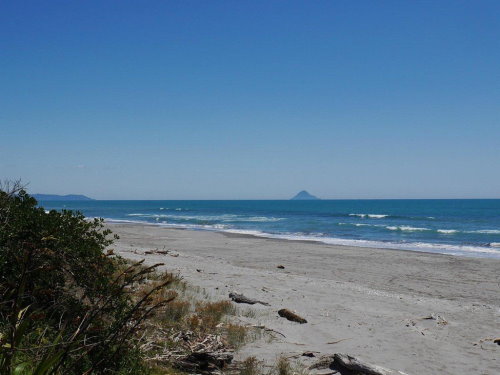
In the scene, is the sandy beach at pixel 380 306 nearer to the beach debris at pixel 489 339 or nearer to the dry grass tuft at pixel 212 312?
the beach debris at pixel 489 339

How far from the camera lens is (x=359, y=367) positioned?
6266 millimetres

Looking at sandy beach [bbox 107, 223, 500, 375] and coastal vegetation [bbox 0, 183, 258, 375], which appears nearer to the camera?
coastal vegetation [bbox 0, 183, 258, 375]

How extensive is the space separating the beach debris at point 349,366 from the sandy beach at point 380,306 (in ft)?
1.09

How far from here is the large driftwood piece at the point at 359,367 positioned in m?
6.12

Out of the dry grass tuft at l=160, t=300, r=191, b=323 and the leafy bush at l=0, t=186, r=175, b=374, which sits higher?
the leafy bush at l=0, t=186, r=175, b=374

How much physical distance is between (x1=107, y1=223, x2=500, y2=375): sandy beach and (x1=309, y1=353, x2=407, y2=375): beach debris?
0.33 m

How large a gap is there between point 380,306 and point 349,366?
19.2 feet

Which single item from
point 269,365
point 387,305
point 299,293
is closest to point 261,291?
point 299,293

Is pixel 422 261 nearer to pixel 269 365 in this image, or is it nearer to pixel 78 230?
pixel 269 365

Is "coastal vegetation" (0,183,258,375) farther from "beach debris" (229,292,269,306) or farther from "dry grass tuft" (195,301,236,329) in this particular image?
"beach debris" (229,292,269,306)

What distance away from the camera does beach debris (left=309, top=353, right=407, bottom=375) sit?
242 inches

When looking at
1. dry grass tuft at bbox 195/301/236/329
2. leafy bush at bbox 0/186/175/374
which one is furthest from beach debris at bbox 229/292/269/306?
leafy bush at bbox 0/186/175/374

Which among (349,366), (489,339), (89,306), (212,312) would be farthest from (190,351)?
(489,339)

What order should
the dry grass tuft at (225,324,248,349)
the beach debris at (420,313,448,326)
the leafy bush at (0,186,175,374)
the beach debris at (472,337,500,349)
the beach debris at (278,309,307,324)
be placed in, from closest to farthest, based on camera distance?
the leafy bush at (0,186,175,374) → the dry grass tuft at (225,324,248,349) → the beach debris at (472,337,500,349) → the beach debris at (278,309,307,324) → the beach debris at (420,313,448,326)
